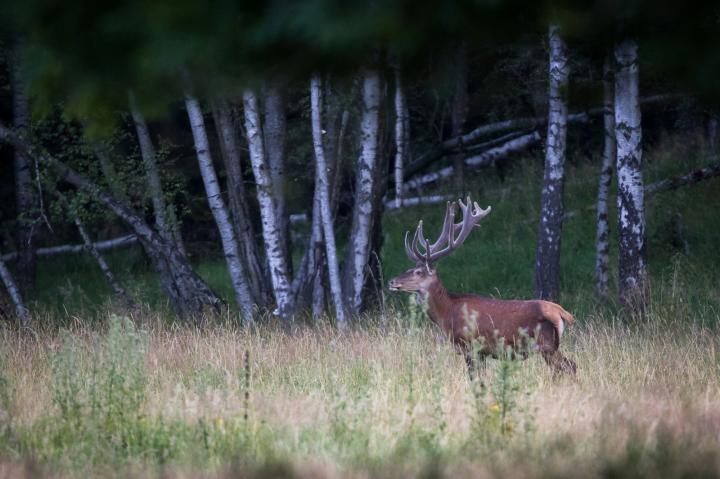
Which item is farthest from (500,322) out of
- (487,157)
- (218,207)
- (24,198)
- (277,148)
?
(487,157)

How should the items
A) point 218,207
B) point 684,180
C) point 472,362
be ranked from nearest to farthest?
point 472,362 < point 218,207 < point 684,180

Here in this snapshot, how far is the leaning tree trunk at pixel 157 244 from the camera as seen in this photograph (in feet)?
40.5

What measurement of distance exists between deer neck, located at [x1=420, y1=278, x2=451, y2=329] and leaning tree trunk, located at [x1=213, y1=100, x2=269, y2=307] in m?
3.93

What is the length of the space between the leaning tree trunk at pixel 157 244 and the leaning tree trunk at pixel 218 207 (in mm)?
510

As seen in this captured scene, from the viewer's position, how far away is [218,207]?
11930mm

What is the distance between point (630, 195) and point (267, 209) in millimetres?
Answer: 4152

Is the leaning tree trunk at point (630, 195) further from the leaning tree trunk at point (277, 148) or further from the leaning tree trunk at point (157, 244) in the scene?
the leaning tree trunk at point (157, 244)

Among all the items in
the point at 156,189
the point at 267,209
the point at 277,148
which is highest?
the point at 277,148

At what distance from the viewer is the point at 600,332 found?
9.73 m

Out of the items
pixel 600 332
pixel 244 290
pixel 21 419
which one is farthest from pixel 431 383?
pixel 244 290

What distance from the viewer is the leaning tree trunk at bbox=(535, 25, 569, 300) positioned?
10992 millimetres

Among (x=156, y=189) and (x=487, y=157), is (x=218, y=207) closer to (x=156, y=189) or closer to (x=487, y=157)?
(x=156, y=189)

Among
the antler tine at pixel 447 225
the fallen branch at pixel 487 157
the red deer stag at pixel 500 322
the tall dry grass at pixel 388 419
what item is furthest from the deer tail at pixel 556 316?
the fallen branch at pixel 487 157

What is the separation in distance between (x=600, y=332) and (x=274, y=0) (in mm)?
7168
